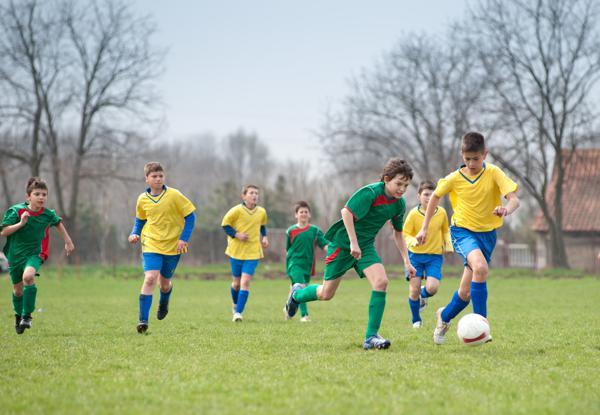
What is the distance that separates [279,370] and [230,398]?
1166 millimetres

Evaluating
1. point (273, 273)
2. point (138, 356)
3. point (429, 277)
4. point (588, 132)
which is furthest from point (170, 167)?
point (138, 356)

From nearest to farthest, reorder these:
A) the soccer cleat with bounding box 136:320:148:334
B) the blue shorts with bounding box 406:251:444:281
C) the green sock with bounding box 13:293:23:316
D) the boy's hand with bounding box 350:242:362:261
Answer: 1. the boy's hand with bounding box 350:242:362:261
2. the soccer cleat with bounding box 136:320:148:334
3. the green sock with bounding box 13:293:23:316
4. the blue shorts with bounding box 406:251:444:281

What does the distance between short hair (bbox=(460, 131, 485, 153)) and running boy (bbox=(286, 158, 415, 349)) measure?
61cm

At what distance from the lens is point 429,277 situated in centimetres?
1029

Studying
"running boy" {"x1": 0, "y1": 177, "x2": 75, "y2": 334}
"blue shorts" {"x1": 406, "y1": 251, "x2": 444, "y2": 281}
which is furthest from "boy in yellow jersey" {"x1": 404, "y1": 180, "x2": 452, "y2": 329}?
"running boy" {"x1": 0, "y1": 177, "x2": 75, "y2": 334}

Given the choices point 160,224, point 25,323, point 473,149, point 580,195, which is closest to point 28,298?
point 25,323

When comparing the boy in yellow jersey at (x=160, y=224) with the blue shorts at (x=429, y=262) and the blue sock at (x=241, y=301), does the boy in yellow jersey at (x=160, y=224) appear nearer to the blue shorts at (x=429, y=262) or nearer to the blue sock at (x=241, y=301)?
the blue sock at (x=241, y=301)

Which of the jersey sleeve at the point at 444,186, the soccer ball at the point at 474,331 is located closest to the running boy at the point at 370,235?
the jersey sleeve at the point at 444,186

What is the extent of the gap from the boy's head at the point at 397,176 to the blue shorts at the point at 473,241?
0.81 metres

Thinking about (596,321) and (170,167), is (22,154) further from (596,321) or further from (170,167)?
(596,321)

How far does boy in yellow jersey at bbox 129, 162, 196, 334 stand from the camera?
29.6 feet

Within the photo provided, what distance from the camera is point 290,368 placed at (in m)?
5.80

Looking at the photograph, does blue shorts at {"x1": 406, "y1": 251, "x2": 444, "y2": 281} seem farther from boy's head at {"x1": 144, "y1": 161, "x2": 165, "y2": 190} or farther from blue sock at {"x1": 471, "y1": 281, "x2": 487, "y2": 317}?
boy's head at {"x1": 144, "y1": 161, "x2": 165, "y2": 190}

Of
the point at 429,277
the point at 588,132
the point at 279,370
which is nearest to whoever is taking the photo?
the point at 279,370
